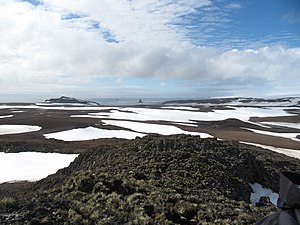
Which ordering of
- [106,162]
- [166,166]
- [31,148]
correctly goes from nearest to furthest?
[166,166] < [106,162] < [31,148]

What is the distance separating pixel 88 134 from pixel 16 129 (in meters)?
11.9

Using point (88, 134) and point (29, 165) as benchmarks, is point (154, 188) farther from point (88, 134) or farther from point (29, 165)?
point (88, 134)

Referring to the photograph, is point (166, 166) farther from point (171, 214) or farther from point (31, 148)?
point (31, 148)

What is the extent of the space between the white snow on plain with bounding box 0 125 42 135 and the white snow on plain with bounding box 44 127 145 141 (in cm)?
642

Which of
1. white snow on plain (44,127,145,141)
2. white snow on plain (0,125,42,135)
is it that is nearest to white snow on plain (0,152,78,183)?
white snow on plain (44,127,145,141)

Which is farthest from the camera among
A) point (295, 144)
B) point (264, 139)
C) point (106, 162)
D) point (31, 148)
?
point (264, 139)

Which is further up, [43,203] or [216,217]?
[43,203]

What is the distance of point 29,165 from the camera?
21109 millimetres

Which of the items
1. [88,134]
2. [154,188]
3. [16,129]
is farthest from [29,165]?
→ [16,129]

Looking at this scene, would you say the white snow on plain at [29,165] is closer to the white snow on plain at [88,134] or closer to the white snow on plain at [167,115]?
the white snow on plain at [88,134]

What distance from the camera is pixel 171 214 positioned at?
7727 mm

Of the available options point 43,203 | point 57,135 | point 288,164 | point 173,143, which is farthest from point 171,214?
point 57,135

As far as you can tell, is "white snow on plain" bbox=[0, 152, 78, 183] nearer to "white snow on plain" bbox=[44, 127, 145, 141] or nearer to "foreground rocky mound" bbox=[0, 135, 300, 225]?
"foreground rocky mound" bbox=[0, 135, 300, 225]

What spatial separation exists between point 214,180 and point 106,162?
188 inches
